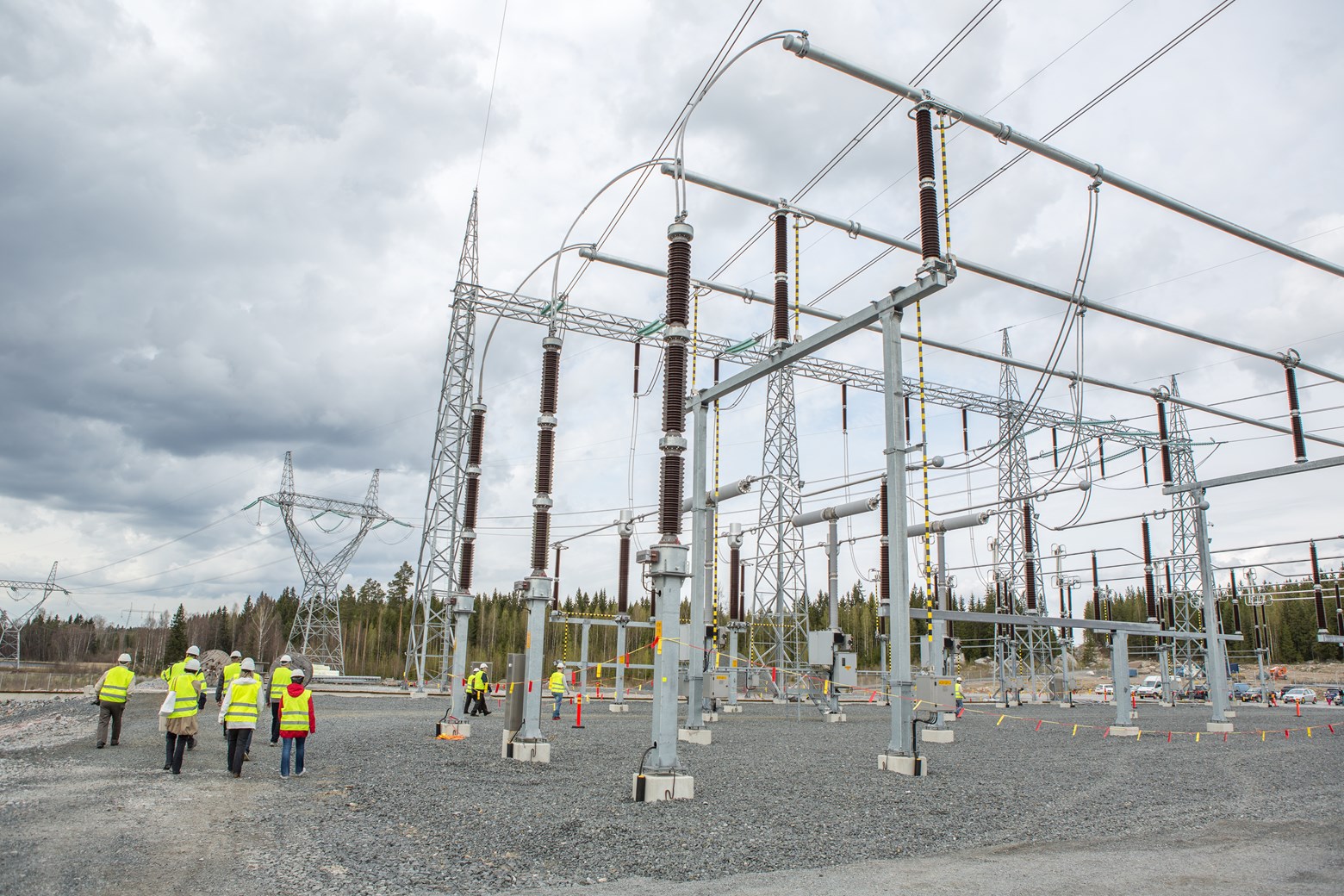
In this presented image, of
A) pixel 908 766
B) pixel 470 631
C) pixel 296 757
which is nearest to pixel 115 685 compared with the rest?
pixel 296 757

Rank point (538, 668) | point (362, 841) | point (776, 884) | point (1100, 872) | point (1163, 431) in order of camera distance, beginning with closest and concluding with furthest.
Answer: point (776, 884) → point (1100, 872) → point (362, 841) → point (538, 668) → point (1163, 431)

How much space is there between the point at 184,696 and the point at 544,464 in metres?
6.64

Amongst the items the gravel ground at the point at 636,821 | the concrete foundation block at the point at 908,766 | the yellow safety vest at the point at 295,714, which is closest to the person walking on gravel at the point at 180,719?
the gravel ground at the point at 636,821

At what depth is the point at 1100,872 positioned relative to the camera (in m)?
7.11

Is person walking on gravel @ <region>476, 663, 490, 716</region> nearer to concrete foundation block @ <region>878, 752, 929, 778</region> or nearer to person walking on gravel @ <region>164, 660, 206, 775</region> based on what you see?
person walking on gravel @ <region>164, 660, 206, 775</region>

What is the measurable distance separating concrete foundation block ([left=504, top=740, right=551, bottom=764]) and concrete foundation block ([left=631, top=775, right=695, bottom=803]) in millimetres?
4395

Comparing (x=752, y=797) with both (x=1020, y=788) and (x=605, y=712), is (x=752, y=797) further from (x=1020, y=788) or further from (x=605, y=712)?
(x=605, y=712)

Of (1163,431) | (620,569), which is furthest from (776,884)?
(1163,431)

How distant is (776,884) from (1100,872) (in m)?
2.82

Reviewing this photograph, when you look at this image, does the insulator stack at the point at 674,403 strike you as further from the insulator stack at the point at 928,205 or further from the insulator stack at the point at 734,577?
the insulator stack at the point at 734,577

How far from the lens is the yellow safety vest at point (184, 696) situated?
42.5 ft

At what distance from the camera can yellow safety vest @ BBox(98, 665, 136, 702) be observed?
625 inches

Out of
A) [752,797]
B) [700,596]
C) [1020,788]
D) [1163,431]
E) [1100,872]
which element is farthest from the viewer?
[1163,431]

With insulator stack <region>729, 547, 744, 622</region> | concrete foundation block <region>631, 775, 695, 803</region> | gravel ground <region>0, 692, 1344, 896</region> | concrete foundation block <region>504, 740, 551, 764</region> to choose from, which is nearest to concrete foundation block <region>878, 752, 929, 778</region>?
gravel ground <region>0, 692, 1344, 896</region>
